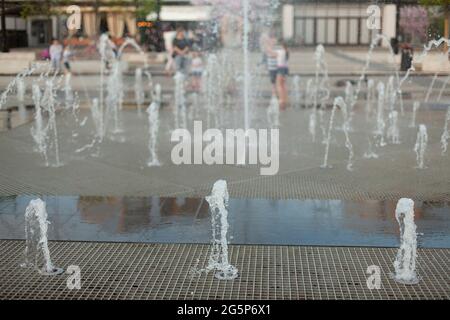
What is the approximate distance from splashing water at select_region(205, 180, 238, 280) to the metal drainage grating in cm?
7

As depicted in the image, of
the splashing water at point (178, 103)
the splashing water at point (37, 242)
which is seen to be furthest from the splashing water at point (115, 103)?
the splashing water at point (37, 242)

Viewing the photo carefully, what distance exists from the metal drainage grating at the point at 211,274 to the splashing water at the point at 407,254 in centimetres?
7

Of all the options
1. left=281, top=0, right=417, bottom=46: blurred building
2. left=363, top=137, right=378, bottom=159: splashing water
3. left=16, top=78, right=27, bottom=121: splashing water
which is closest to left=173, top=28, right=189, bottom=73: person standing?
left=16, top=78, right=27, bottom=121: splashing water

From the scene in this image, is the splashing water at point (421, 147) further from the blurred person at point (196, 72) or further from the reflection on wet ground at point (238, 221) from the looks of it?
the blurred person at point (196, 72)

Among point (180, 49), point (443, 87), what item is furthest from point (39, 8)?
point (443, 87)

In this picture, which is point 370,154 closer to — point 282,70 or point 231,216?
point 231,216

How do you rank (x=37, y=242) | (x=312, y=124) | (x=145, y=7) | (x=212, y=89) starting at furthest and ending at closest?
(x=145, y=7), (x=212, y=89), (x=312, y=124), (x=37, y=242)

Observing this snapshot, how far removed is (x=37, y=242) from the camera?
212 inches

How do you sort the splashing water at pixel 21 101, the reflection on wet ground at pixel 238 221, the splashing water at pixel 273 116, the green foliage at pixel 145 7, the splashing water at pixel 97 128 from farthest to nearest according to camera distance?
the green foliage at pixel 145 7 → the splashing water at pixel 21 101 → the splashing water at pixel 273 116 → the splashing water at pixel 97 128 → the reflection on wet ground at pixel 238 221

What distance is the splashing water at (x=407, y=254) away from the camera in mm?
4777

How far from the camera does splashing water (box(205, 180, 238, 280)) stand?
16.1 ft

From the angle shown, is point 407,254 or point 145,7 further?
point 145,7

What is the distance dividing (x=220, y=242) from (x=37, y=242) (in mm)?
1443
